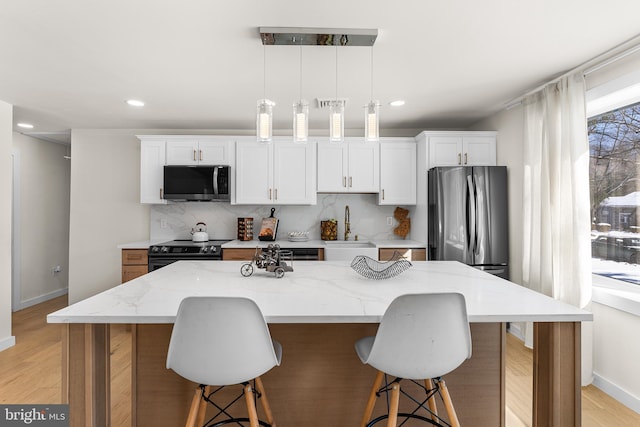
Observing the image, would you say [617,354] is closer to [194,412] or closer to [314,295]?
[314,295]

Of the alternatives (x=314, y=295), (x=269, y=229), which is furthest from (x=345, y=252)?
(x=314, y=295)

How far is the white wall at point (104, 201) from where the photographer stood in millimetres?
A: 4359

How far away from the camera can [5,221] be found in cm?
338

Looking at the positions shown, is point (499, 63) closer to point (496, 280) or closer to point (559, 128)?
point (559, 128)

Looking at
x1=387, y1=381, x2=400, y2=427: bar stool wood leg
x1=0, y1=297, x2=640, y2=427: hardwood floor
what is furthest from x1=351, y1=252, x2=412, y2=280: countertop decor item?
x1=0, y1=297, x2=640, y2=427: hardwood floor

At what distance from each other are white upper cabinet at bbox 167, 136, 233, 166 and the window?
11.7 ft

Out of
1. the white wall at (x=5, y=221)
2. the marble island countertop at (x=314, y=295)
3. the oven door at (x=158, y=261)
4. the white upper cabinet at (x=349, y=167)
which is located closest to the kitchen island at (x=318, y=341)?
the marble island countertop at (x=314, y=295)

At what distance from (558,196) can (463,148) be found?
1274 millimetres

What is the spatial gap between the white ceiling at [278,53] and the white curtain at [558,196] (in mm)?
245

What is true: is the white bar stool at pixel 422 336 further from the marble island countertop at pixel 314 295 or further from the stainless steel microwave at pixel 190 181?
the stainless steel microwave at pixel 190 181

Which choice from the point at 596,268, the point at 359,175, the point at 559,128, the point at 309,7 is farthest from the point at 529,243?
the point at 309,7

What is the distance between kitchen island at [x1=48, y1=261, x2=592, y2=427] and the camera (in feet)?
4.55

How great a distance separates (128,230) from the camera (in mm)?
4410

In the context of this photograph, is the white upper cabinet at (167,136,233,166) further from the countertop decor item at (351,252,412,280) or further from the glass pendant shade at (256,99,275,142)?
the countertop decor item at (351,252,412,280)
